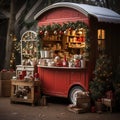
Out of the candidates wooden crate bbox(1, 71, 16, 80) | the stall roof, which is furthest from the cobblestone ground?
the stall roof

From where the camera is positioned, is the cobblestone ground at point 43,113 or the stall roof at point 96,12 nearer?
the cobblestone ground at point 43,113

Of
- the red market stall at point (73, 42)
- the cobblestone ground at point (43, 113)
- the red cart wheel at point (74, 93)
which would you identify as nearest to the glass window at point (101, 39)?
the red market stall at point (73, 42)

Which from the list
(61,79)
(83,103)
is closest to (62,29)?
(61,79)

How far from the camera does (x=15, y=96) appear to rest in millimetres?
14828

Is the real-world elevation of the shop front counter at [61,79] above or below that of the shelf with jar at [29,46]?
below

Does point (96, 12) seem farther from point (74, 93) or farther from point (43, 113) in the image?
point (43, 113)

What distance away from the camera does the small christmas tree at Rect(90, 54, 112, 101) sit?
1368 centimetres

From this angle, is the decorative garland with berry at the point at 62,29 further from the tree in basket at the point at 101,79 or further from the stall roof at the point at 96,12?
the tree in basket at the point at 101,79

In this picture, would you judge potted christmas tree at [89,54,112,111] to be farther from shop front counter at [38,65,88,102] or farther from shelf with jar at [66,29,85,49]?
shelf with jar at [66,29,85,49]

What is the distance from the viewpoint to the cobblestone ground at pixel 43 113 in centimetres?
1216

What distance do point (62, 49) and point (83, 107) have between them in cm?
376

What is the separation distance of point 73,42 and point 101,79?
2.84 meters

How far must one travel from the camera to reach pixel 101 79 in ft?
45.5

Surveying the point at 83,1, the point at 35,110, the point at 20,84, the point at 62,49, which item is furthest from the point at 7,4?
the point at 35,110
